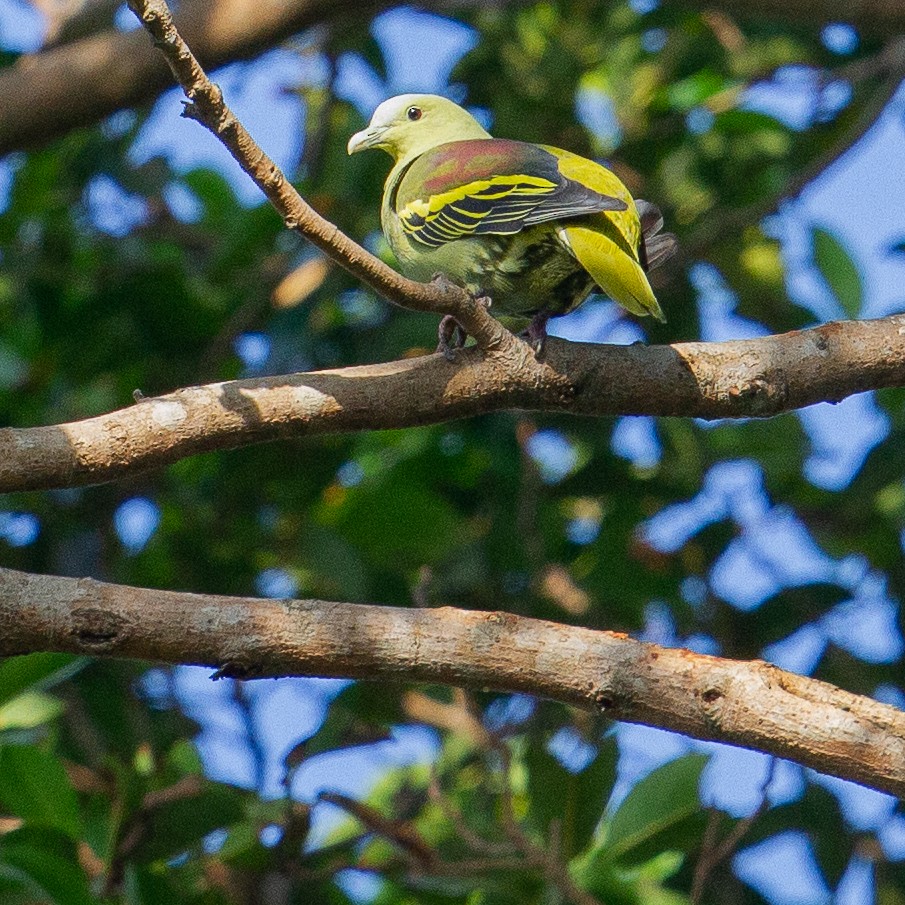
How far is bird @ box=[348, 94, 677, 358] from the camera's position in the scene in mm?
3041

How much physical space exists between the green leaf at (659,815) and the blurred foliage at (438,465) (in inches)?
11.8

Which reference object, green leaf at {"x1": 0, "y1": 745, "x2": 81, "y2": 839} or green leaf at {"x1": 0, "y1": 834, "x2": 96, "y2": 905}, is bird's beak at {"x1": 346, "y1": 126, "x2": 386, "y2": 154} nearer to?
green leaf at {"x1": 0, "y1": 745, "x2": 81, "y2": 839}

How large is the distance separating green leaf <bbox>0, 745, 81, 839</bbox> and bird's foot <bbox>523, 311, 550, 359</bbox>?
1.41 m

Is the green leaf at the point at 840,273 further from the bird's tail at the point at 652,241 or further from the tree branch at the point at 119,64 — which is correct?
the tree branch at the point at 119,64

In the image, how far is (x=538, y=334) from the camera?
280cm

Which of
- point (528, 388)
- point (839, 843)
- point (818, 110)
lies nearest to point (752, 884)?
point (839, 843)

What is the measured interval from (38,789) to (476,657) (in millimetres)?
1416

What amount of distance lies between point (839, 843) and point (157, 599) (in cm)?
238

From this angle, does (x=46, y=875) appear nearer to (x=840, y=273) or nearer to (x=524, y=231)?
(x=524, y=231)

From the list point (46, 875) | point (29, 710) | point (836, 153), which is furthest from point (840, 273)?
point (46, 875)

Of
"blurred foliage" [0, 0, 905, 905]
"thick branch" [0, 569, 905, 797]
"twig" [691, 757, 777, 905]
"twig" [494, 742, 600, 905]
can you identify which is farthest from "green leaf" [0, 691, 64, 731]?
"twig" [691, 757, 777, 905]

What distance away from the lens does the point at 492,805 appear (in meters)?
4.10

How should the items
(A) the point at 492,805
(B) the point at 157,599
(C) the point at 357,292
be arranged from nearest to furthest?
(B) the point at 157,599, (A) the point at 492,805, (C) the point at 357,292

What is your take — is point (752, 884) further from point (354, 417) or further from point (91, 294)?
point (91, 294)
